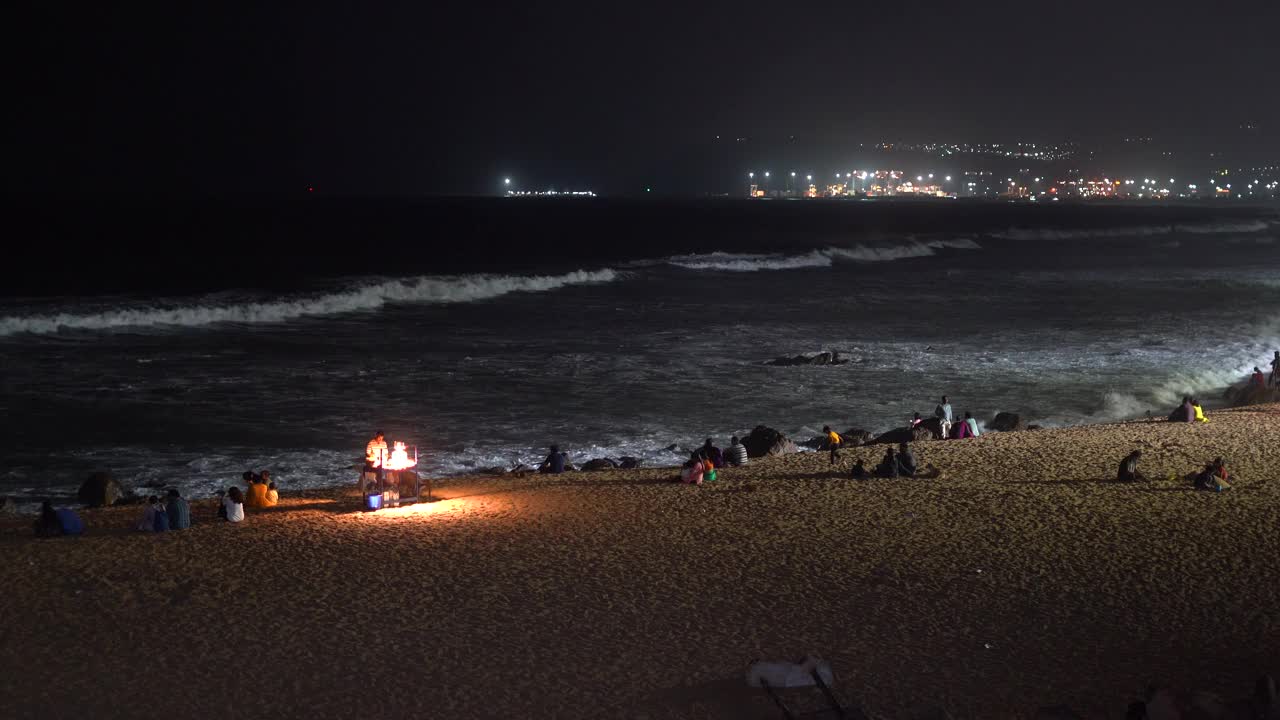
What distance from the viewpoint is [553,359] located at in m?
27.0

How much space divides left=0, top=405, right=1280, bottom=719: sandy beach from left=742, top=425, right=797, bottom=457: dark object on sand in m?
2.45

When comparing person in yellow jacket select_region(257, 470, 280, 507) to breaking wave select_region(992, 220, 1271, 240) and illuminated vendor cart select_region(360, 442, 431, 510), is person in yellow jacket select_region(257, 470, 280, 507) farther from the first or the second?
breaking wave select_region(992, 220, 1271, 240)

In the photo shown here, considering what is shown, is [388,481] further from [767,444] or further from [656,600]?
[767,444]

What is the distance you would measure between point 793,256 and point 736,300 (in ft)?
89.6

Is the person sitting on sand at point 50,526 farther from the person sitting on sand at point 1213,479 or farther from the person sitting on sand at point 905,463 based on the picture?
the person sitting on sand at point 1213,479

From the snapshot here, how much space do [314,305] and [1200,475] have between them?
30503mm

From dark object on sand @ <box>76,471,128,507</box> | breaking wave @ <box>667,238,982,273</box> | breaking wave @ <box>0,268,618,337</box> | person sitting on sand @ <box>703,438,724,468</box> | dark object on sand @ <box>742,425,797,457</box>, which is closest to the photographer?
dark object on sand @ <box>76,471,128,507</box>

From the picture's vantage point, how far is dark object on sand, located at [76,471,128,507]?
14.0 m

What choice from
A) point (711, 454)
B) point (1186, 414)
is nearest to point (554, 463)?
point (711, 454)

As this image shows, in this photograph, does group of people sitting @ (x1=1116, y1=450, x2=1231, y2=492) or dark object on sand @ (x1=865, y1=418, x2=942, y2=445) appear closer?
group of people sitting @ (x1=1116, y1=450, x2=1231, y2=492)

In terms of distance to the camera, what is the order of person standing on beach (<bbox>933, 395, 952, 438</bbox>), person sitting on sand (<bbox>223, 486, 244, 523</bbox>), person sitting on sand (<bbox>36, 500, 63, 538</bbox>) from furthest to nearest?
person standing on beach (<bbox>933, 395, 952, 438</bbox>) < person sitting on sand (<bbox>223, 486, 244, 523</bbox>) < person sitting on sand (<bbox>36, 500, 63, 538</bbox>)

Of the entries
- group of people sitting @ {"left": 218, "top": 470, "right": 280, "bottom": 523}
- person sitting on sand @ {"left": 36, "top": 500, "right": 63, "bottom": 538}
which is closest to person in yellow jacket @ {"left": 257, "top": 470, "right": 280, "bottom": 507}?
group of people sitting @ {"left": 218, "top": 470, "right": 280, "bottom": 523}

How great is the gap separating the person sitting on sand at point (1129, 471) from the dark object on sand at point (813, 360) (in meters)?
11.5

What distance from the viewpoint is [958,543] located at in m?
11.8
